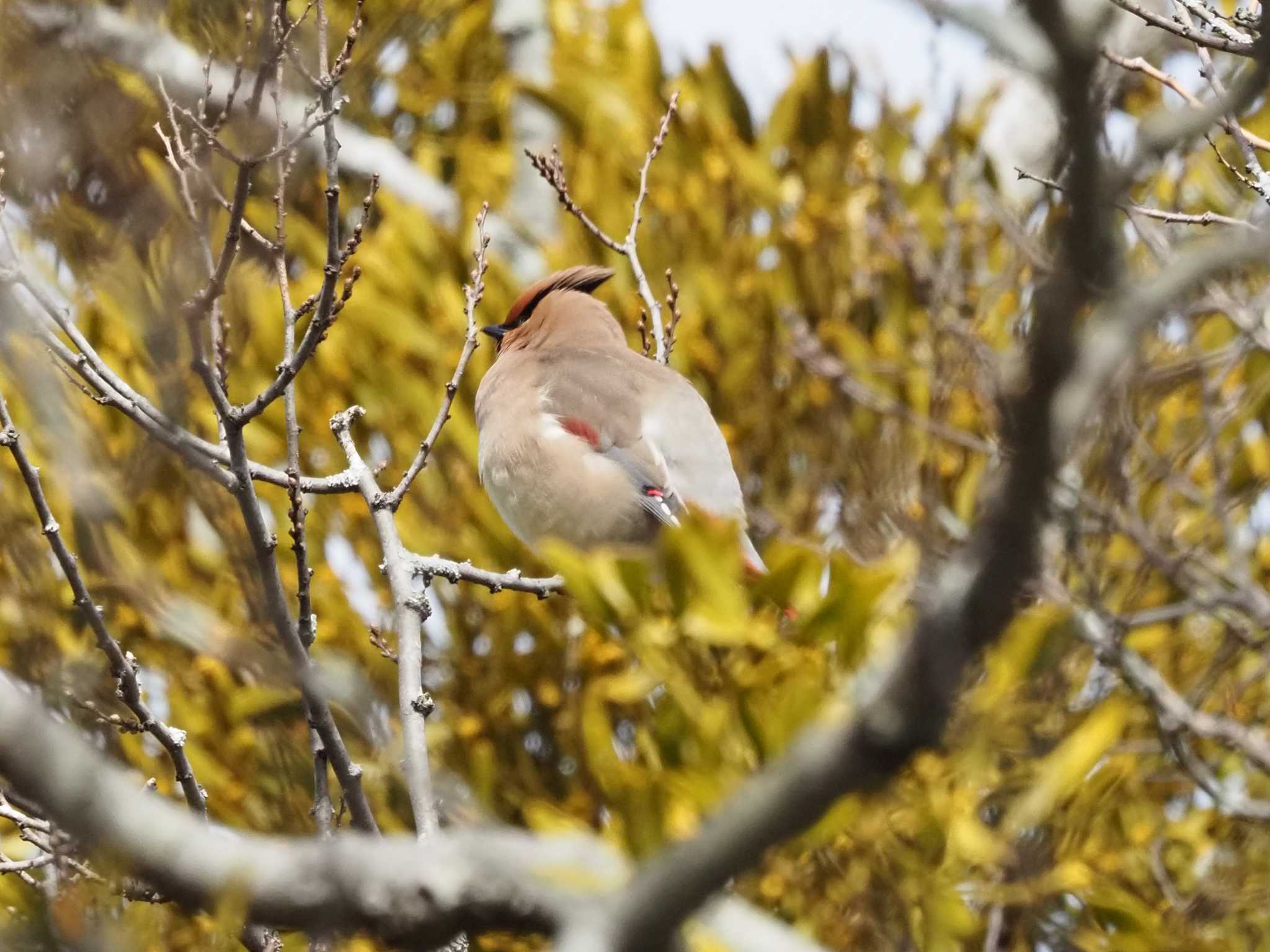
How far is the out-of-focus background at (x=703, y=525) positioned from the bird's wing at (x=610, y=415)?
296 millimetres

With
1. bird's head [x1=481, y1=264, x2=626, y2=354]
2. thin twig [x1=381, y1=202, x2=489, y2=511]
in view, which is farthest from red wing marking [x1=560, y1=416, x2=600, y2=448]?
thin twig [x1=381, y1=202, x2=489, y2=511]

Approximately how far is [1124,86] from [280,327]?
1.98 metres

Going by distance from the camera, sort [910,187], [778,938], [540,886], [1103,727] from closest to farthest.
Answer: [540,886]
[778,938]
[1103,727]
[910,187]

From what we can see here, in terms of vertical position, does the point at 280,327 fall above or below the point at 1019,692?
above

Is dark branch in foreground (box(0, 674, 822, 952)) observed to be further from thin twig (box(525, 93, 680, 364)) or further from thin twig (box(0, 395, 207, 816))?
thin twig (box(525, 93, 680, 364))

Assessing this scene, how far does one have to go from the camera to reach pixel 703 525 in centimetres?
286

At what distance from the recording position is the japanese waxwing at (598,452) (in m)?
3.51

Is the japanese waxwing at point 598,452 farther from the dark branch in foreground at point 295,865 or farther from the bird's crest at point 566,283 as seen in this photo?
the dark branch in foreground at point 295,865

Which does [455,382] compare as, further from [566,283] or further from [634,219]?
[566,283]

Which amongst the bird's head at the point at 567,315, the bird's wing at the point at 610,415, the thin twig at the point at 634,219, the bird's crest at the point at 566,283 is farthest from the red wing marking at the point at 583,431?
the thin twig at the point at 634,219

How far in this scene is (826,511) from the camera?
3797 mm

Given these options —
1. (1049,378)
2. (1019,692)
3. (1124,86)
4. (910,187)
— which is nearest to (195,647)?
(1019,692)

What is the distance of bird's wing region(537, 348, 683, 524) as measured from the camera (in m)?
3.56

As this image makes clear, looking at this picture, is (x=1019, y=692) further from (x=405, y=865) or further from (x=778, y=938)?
(x=405, y=865)
